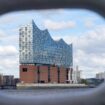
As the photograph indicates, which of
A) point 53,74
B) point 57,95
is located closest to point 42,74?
point 53,74

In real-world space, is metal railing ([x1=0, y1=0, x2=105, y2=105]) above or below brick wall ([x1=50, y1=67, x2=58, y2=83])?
below

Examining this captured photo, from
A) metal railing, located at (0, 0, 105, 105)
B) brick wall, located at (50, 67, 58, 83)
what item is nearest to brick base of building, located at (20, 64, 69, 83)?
brick wall, located at (50, 67, 58, 83)

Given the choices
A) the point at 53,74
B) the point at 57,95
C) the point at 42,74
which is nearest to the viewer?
the point at 57,95

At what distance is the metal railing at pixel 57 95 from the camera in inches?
66.1

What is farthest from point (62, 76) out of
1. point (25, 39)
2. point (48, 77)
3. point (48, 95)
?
point (48, 95)

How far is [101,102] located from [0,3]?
63cm

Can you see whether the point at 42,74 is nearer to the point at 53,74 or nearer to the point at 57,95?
the point at 53,74

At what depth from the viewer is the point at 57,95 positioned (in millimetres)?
1835

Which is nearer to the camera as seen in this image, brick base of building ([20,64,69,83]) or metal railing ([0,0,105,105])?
metal railing ([0,0,105,105])

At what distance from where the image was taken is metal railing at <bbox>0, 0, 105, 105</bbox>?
1.68 m

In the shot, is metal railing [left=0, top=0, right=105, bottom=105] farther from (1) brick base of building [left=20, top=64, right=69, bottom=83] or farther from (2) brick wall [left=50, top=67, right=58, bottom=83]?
(2) brick wall [left=50, top=67, right=58, bottom=83]

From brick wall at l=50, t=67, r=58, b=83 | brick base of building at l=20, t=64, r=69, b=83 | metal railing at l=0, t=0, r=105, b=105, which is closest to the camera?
metal railing at l=0, t=0, r=105, b=105

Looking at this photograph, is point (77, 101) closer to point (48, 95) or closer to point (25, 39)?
point (48, 95)

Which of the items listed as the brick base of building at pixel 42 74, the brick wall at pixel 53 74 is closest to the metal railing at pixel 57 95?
the brick base of building at pixel 42 74
